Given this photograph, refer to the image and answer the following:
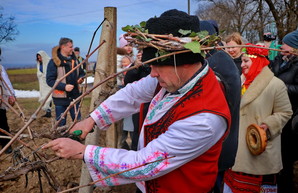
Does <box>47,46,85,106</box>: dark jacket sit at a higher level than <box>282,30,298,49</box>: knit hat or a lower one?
lower

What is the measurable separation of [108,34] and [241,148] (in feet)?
6.02

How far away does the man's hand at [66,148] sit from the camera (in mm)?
1225

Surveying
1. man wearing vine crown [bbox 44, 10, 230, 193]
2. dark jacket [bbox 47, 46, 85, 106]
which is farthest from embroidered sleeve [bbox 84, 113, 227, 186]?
dark jacket [bbox 47, 46, 85, 106]

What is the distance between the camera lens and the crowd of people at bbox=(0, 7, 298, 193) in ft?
3.92

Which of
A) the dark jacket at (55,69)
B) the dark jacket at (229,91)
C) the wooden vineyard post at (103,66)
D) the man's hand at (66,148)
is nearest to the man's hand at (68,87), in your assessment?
the dark jacket at (55,69)

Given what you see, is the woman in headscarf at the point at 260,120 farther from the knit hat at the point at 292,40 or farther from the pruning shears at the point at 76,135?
the pruning shears at the point at 76,135

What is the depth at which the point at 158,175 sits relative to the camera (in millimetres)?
1229

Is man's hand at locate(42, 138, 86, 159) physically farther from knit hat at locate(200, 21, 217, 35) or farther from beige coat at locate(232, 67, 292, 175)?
beige coat at locate(232, 67, 292, 175)

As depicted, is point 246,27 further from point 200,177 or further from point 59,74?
point 200,177

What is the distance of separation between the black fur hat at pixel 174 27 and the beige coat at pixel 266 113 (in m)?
1.71

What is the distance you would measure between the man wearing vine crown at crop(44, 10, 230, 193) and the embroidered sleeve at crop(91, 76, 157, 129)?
40cm

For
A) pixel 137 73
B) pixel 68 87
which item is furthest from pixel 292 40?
pixel 68 87

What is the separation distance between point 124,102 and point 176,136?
0.74 m

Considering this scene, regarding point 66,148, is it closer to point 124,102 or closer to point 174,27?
point 124,102
